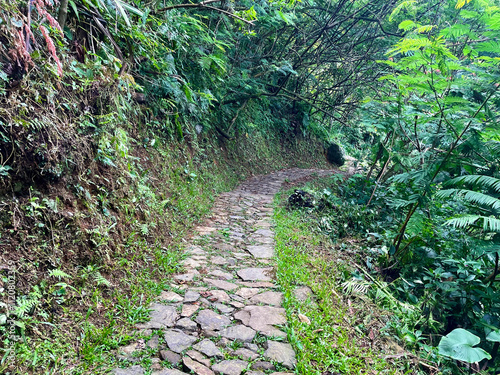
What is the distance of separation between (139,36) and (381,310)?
475 centimetres

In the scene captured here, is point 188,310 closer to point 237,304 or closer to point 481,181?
point 237,304

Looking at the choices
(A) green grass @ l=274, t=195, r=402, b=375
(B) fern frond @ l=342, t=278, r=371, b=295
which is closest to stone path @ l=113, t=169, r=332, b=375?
(A) green grass @ l=274, t=195, r=402, b=375

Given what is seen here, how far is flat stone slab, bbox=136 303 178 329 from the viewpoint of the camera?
8.77 ft

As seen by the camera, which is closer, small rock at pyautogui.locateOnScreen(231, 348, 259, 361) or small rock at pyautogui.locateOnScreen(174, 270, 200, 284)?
small rock at pyautogui.locateOnScreen(231, 348, 259, 361)

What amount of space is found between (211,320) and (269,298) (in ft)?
2.47

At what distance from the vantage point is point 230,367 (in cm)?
230

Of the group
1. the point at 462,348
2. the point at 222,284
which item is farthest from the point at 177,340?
the point at 462,348

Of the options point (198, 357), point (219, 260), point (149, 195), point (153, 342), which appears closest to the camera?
point (198, 357)

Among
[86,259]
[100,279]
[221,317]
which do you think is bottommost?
[221,317]

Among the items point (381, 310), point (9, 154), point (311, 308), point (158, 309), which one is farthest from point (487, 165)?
point (9, 154)

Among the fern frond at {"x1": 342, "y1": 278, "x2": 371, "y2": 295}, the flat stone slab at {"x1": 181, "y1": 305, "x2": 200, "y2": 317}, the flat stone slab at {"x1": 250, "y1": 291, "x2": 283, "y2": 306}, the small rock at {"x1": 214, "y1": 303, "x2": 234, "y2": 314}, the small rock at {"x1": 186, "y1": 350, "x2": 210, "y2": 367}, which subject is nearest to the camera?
the small rock at {"x1": 186, "y1": 350, "x2": 210, "y2": 367}

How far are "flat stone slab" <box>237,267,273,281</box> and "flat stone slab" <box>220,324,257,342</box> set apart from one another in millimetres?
992

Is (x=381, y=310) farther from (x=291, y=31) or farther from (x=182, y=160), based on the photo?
(x=291, y=31)

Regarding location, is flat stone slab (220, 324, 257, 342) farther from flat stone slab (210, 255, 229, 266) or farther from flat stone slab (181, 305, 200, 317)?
flat stone slab (210, 255, 229, 266)
